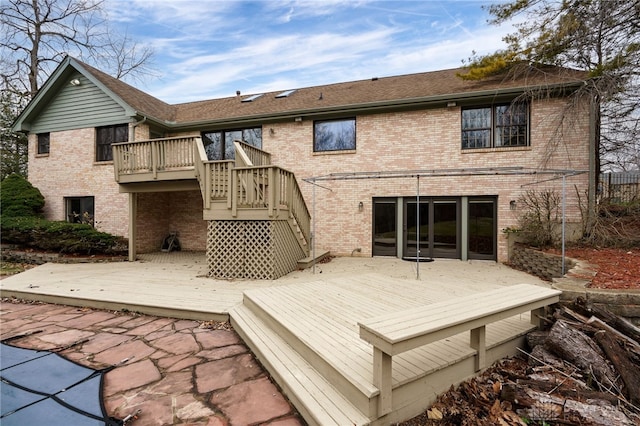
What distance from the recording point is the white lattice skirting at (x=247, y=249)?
677cm

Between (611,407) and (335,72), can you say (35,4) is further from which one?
(611,407)

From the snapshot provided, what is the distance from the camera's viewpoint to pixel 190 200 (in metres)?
11.7

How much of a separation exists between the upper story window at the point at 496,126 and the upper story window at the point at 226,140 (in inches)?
284

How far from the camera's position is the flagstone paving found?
239 centimetres

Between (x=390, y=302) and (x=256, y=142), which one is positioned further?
(x=256, y=142)

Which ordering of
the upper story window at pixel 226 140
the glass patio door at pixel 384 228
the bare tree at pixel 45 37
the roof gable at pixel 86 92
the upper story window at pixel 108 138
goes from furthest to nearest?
the bare tree at pixel 45 37 → the upper story window at pixel 226 140 → the upper story window at pixel 108 138 → the roof gable at pixel 86 92 → the glass patio door at pixel 384 228

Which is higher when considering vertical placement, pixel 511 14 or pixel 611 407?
pixel 511 14

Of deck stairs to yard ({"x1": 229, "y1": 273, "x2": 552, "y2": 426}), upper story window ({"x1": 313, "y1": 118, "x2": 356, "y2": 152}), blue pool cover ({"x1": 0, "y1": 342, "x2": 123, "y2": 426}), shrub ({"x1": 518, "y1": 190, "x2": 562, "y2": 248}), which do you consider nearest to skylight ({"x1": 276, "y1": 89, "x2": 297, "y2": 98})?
upper story window ({"x1": 313, "y1": 118, "x2": 356, "y2": 152})

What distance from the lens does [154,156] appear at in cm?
874

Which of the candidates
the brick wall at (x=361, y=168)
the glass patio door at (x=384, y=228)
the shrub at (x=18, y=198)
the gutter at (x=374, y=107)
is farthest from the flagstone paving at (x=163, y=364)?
the shrub at (x=18, y=198)

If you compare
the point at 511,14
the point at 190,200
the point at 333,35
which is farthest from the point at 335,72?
the point at 190,200

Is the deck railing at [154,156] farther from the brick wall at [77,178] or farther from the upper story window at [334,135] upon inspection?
the upper story window at [334,135]

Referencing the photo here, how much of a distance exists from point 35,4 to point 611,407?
24.7 m

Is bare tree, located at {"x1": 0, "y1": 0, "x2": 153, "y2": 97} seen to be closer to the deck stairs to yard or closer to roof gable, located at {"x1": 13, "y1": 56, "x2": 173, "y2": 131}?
roof gable, located at {"x1": 13, "y1": 56, "x2": 173, "y2": 131}
